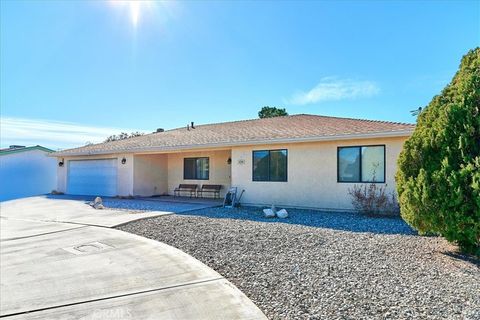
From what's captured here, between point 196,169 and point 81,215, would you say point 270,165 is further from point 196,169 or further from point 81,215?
point 81,215

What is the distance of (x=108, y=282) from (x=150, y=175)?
44.2 feet

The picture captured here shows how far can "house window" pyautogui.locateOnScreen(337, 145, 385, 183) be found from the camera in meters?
10.8

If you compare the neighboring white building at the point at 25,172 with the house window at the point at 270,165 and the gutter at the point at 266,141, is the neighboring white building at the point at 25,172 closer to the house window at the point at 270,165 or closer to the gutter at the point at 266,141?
the gutter at the point at 266,141

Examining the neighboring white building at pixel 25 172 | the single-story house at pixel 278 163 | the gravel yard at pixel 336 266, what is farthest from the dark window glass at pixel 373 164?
the neighboring white building at pixel 25 172

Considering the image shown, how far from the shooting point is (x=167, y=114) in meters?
24.7

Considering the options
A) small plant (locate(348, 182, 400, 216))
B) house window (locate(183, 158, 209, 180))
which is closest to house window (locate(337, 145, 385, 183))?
small plant (locate(348, 182, 400, 216))

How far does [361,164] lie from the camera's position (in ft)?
36.5

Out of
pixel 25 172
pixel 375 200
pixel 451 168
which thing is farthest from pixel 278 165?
pixel 25 172

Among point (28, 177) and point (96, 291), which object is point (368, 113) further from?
point (28, 177)

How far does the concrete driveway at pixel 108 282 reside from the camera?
389cm

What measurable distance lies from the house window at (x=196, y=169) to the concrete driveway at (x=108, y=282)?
29.3ft

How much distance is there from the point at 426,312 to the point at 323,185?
27.5ft

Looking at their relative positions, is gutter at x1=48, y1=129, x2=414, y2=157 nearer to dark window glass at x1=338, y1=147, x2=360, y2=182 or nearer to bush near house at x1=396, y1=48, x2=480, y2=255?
dark window glass at x1=338, y1=147, x2=360, y2=182

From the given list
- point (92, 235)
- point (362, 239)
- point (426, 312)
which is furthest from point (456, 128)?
point (92, 235)
